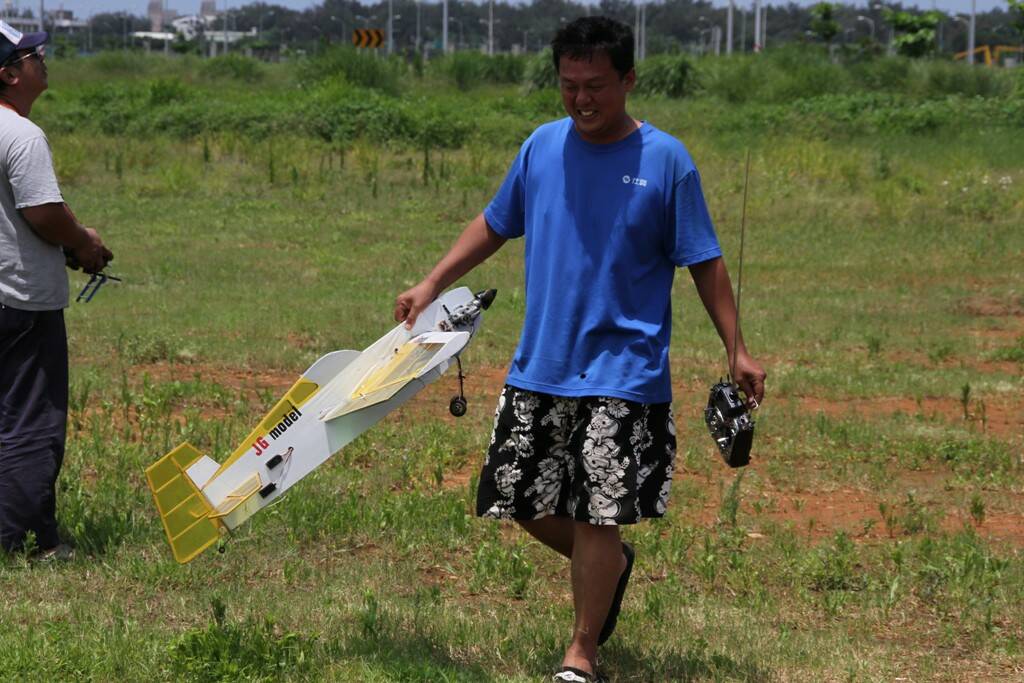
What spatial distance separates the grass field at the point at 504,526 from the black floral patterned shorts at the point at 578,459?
1.83 ft

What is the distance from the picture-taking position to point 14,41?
527 cm

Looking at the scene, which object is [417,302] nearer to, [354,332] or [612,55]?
[612,55]

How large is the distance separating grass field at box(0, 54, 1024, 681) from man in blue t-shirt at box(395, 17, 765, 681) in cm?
56

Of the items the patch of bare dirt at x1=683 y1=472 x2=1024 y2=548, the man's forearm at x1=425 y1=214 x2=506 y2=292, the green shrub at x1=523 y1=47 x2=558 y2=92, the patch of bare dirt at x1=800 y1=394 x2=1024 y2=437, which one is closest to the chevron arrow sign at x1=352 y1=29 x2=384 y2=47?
the green shrub at x1=523 y1=47 x2=558 y2=92

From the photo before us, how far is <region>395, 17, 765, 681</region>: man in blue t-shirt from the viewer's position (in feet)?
13.7

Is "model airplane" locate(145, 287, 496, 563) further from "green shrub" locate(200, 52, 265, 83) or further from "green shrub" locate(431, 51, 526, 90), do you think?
"green shrub" locate(200, 52, 265, 83)

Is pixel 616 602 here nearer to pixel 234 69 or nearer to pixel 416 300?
pixel 416 300

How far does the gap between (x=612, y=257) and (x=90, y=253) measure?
2.23m

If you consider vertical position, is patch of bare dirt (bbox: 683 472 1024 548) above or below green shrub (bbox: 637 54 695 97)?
below

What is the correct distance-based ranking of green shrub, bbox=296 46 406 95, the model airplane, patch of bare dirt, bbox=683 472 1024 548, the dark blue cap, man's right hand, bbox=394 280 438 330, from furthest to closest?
green shrub, bbox=296 46 406 95, patch of bare dirt, bbox=683 472 1024 548, the dark blue cap, man's right hand, bbox=394 280 438 330, the model airplane

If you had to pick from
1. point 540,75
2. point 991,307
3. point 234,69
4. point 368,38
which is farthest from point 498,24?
point 991,307

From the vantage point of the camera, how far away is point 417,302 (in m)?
4.53

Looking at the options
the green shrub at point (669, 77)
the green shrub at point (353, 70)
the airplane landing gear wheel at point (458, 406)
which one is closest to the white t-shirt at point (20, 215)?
the airplane landing gear wheel at point (458, 406)

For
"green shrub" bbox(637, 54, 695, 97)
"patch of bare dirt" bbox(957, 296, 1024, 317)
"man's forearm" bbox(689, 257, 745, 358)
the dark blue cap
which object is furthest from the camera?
"green shrub" bbox(637, 54, 695, 97)
